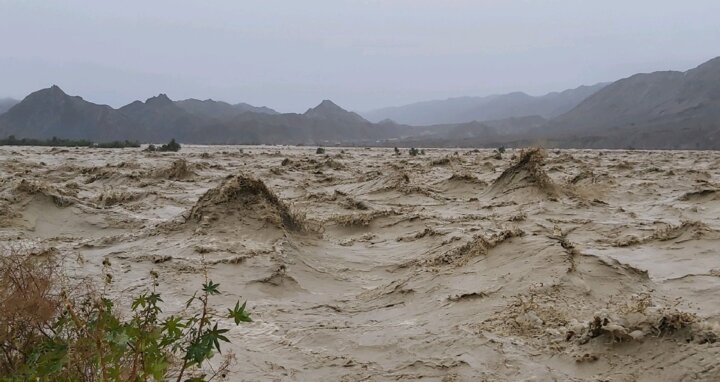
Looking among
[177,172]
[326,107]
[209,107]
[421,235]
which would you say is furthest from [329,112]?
[421,235]

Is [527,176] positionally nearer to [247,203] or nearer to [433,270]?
[247,203]

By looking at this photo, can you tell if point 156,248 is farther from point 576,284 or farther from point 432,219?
point 576,284

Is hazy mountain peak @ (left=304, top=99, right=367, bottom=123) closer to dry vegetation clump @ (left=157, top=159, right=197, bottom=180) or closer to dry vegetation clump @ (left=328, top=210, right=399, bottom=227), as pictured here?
dry vegetation clump @ (left=157, top=159, right=197, bottom=180)

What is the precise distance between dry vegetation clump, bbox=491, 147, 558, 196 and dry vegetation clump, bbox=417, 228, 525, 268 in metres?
4.56

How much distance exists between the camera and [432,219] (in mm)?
8258

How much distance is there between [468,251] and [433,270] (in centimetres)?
49

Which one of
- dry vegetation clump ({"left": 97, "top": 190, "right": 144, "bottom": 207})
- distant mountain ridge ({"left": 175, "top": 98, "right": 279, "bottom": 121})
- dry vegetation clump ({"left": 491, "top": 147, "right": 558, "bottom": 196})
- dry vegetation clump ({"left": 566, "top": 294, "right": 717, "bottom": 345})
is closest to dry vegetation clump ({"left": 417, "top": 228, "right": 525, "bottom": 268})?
dry vegetation clump ({"left": 566, "top": 294, "right": 717, "bottom": 345})

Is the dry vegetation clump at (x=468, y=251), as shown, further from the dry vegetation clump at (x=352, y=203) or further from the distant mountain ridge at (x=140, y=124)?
the distant mountain ridge at (x=140, y=124)

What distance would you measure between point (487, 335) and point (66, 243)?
5379 mm

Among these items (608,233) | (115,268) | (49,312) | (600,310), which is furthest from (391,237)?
(49,312)

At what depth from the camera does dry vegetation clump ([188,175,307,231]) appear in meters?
7.16

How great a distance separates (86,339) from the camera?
2.31 metres

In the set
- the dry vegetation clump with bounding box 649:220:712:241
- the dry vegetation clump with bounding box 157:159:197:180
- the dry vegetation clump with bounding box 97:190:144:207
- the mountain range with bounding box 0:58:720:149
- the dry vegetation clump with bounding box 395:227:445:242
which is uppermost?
the mountain range with bounding box 0:58:720:149

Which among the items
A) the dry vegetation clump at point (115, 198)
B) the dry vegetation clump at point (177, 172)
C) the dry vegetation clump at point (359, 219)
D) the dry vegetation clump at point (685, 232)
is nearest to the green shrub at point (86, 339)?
the dry vegetation clump at point (685, 232)
